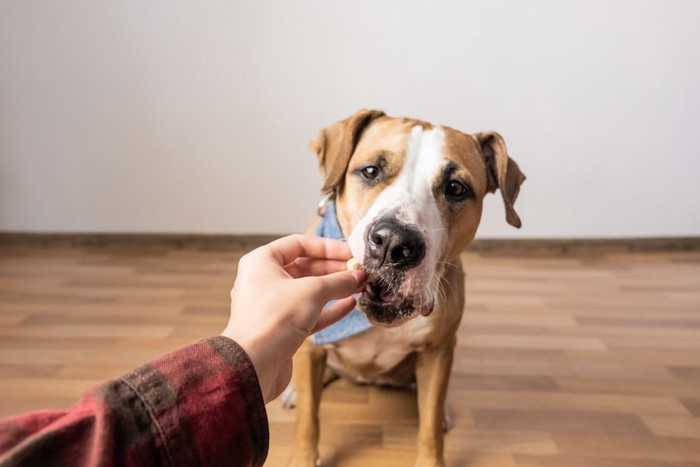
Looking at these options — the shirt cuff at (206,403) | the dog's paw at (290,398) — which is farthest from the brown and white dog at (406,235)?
the shirt cuff at (206,403)

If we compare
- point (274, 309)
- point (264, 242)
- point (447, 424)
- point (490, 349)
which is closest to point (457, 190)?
point (274, 309)

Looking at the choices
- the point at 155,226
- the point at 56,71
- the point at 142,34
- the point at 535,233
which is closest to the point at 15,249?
the point at 155,226

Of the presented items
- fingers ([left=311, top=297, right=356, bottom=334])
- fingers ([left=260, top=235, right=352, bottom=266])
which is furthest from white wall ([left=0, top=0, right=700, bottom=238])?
fingers ([left=311, top=297, right=356, bottom=334])

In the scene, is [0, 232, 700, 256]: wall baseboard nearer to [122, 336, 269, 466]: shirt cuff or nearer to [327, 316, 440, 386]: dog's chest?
[327, 316, 440, 386]: dog's chest

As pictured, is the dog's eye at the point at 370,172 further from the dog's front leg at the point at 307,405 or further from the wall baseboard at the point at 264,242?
the wall baseboard at the point at 264,242

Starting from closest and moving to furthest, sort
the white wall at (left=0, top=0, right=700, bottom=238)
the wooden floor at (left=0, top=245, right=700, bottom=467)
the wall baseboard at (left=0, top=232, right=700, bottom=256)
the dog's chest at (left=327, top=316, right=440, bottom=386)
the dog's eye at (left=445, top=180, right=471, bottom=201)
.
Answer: the dog's eye at (left=445, top=180, right=471, bottom=201) → the dog's chest at (left=327, top=316, right=440, bottom=386) → the wooden floor at (left=0, top=245, right=700, bottom=467) → the white wall at (left=0, top=0, right=700, bottom=238) → the wall baseboard at (left=0, top=232, right=700, bottom=256)

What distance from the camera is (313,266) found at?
47.7 inches

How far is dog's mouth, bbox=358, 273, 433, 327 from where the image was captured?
1188mm

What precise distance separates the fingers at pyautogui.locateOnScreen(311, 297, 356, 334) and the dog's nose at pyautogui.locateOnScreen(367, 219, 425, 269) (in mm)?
117

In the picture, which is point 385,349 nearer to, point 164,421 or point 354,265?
point 354,265

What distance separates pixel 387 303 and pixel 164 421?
715 mm

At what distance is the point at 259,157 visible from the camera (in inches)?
145

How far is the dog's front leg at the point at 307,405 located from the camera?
160 cm

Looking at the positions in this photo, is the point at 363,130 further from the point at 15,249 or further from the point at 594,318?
the point at 15,249
